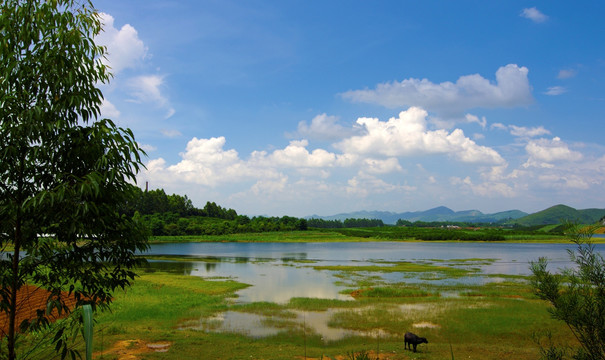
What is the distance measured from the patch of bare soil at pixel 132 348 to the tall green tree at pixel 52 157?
30.8ft

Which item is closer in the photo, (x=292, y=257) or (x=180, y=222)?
(x=292, y=257)

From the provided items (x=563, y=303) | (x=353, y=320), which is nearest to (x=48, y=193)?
(x=563, y=303)

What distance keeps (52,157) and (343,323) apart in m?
19.7

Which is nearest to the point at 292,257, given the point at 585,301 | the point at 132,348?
the point at 132,348

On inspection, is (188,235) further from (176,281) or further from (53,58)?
(53,58)

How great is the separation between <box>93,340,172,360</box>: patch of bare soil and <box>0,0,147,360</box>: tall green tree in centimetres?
940

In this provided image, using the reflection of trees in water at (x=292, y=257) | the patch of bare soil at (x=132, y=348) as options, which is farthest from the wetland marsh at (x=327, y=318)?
the reflection of trees in water at (x=292, y=257)

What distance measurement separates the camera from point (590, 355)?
283 inches

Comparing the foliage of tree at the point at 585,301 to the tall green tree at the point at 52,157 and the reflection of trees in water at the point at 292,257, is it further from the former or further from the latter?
the reflection of trees in water at the point at 292,257

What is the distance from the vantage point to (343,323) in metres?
22.6

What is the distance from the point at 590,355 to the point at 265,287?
32.8m

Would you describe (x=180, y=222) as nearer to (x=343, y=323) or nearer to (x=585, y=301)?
(x=343, y=323)

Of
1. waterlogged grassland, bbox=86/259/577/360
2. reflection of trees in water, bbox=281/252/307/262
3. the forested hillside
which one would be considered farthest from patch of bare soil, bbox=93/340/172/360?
the forested hillside

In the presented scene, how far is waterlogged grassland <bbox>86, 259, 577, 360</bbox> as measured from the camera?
650 inches
